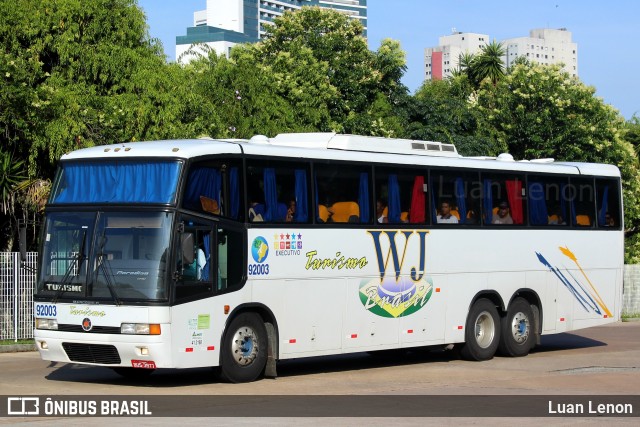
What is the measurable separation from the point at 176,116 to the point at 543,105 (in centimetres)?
2871

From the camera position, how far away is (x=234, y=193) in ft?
55.6

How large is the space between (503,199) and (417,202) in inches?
100

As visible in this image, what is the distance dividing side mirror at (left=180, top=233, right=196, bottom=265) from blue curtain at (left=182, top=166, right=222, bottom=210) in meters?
0.42

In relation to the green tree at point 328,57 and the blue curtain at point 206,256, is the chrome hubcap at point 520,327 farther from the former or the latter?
the green tree at point 328,57

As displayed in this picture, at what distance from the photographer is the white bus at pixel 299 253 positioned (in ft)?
52.5

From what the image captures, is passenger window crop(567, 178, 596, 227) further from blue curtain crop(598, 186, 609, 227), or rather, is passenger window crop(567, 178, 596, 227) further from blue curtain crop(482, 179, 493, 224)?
blue curtain crop(482, 179, 493, 224)

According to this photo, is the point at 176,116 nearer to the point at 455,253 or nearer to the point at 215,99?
the point at 215,99

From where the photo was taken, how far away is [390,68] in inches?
2306

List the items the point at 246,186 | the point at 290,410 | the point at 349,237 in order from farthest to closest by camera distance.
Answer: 1. the point at 349,237
2. the point at 246,186
3. the point at 290,410

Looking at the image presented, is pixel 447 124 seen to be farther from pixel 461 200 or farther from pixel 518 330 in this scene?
pixel 461 200

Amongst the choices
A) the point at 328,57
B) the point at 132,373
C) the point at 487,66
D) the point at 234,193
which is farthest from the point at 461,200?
the point at 487,66

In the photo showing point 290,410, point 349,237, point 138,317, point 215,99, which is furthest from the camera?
point 215,99

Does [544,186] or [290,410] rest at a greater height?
[544,186]

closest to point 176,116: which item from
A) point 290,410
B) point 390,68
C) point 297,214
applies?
point 297,214
